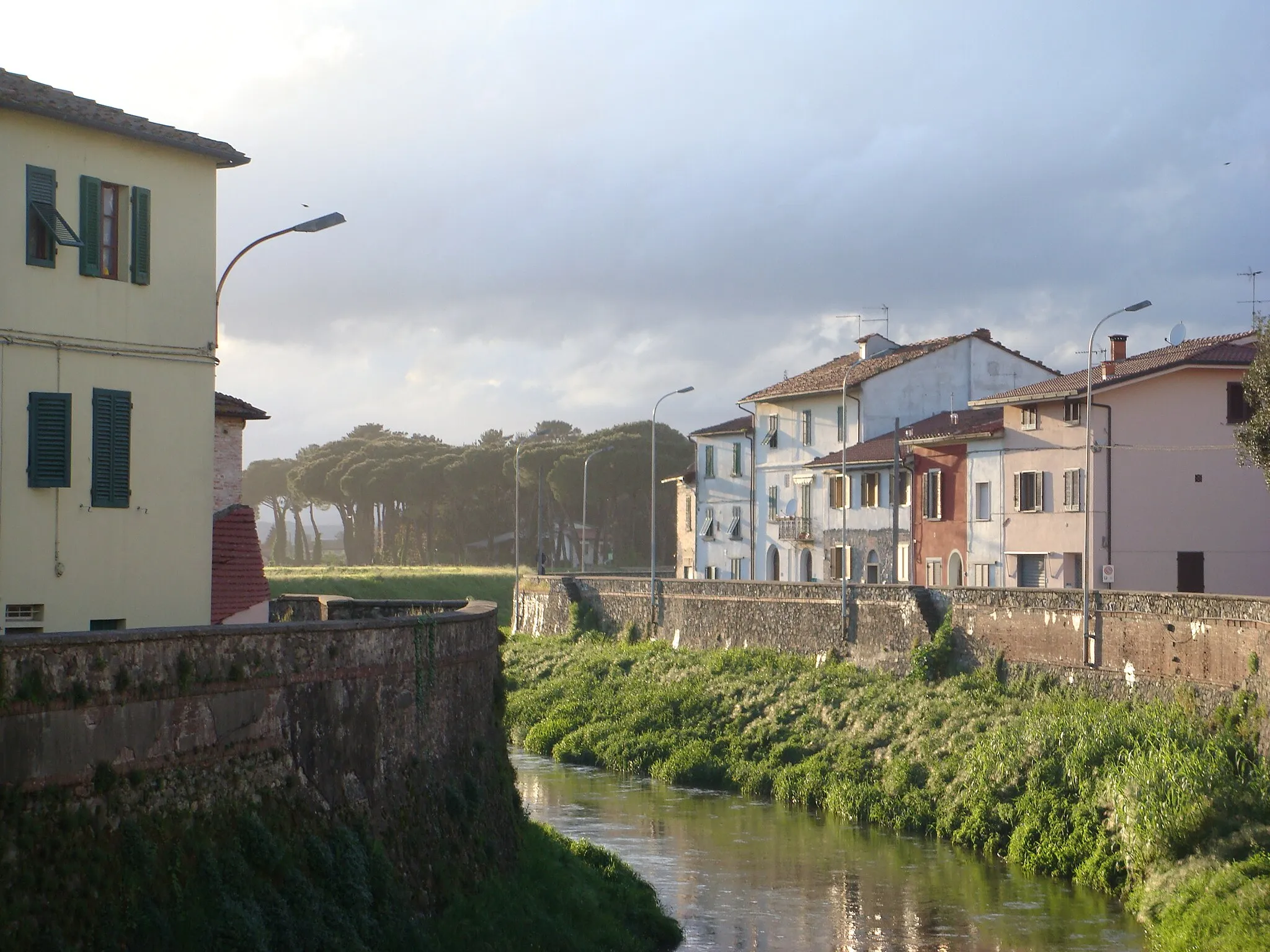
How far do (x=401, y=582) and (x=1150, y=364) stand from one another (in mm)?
44167

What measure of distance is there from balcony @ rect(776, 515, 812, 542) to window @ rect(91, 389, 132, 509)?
44989 mm

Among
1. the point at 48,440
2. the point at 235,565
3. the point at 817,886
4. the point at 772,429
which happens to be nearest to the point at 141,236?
the point at 48,440

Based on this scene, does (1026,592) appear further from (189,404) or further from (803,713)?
(189,404)

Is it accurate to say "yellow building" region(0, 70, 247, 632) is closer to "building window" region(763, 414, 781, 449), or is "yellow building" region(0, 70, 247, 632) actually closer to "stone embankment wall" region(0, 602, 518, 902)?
"stone embankment wall" region(0, 602, 518, 902)

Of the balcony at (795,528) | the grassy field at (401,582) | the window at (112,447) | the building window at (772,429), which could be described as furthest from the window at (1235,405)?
the grassy field at (401,582)

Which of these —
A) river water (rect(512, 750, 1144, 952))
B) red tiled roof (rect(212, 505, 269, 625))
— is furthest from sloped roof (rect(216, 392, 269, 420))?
river water (rect(512, 750, 1144, 952))

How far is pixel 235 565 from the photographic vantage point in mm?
25016

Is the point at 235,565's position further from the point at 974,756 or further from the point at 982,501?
the point at 982,501

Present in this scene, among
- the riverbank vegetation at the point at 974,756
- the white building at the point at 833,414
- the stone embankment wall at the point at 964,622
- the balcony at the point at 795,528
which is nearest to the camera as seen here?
the riverbank vegetation at the point at 974,756

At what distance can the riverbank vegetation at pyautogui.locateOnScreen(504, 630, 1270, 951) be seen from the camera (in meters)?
26.0

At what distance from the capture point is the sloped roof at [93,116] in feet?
61.4

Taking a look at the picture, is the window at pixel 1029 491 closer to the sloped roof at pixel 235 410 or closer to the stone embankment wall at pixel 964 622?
the stone embankment wall at pixel 964 622

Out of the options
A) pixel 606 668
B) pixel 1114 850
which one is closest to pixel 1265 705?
pixel 1114 850

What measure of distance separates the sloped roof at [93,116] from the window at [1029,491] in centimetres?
3295
